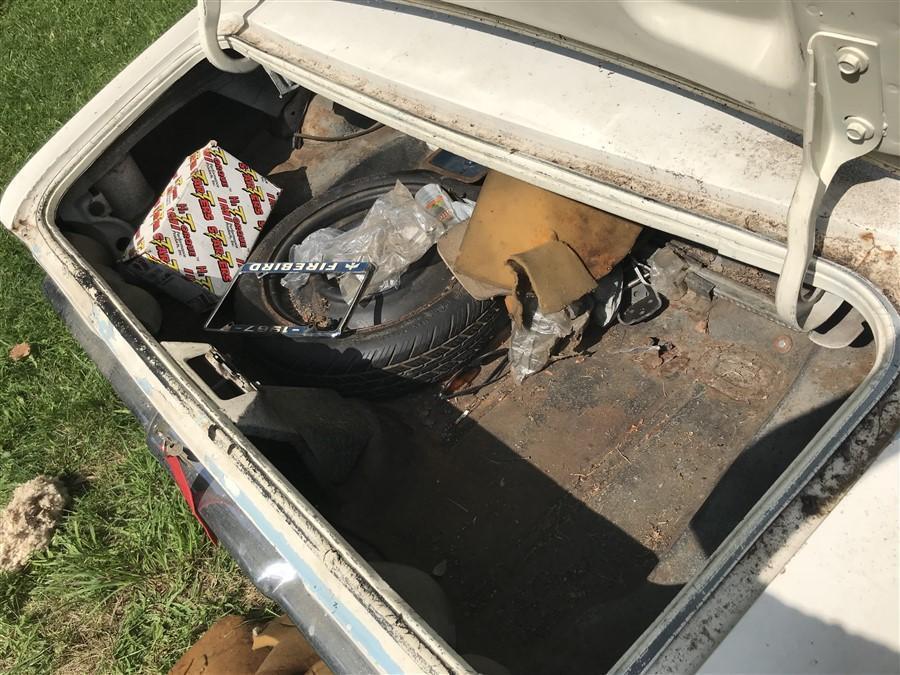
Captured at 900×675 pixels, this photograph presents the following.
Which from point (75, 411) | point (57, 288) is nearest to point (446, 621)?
point (57, 288)

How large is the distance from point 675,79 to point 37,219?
6.00 feet

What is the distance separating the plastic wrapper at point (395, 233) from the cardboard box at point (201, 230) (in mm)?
343

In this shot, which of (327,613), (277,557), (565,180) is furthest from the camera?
(565,180)

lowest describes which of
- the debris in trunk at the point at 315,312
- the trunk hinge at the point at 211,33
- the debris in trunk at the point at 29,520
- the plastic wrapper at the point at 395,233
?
the debris in trunk at the point at 29,520

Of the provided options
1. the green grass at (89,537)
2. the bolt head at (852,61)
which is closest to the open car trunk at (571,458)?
the green grass at (89,537)

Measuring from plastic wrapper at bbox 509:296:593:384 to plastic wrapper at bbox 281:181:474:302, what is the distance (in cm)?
44

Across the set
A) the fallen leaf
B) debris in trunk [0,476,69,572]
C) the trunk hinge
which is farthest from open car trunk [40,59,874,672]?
the fallen leaf

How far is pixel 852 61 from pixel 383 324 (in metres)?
1.60

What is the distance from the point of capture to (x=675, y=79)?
4.86ft

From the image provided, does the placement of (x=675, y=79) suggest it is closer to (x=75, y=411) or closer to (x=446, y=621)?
(x=446, y=621)

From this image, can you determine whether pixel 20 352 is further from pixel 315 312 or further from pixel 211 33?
pixel 211 33

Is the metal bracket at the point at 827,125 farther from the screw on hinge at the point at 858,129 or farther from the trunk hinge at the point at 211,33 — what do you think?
the trunk hinge at the point at 211,33

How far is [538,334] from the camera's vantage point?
7.89ft

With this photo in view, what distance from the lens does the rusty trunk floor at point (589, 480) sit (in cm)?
203
